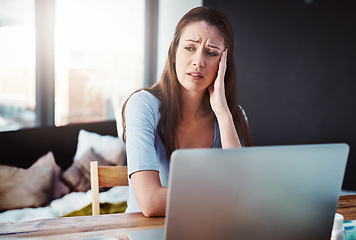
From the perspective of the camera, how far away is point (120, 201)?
8.97 feet

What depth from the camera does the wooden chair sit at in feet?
4.76

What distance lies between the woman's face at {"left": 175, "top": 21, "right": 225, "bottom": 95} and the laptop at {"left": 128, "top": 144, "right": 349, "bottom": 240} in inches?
33.8

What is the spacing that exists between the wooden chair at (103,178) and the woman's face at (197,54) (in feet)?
1.47

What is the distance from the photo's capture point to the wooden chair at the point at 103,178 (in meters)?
1.45

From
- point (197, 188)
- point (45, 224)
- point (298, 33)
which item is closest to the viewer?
point (197, 188)

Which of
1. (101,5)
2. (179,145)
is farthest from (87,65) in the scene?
(179,145)

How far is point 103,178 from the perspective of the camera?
1.48m

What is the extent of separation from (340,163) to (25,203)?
219cm

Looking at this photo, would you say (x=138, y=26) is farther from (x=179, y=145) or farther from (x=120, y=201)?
(x=179, y=145)

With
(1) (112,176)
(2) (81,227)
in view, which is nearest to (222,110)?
(1) (112,176)

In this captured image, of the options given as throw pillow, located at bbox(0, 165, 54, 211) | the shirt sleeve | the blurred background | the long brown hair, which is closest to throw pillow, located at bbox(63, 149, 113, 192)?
throw pillow, located at bbox(0, 165, 54, 211)

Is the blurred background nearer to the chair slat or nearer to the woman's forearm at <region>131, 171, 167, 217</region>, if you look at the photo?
the chair slat

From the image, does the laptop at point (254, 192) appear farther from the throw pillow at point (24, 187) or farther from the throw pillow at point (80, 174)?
the throw pillow at point (80, 174)

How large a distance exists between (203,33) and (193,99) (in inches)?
11.7
